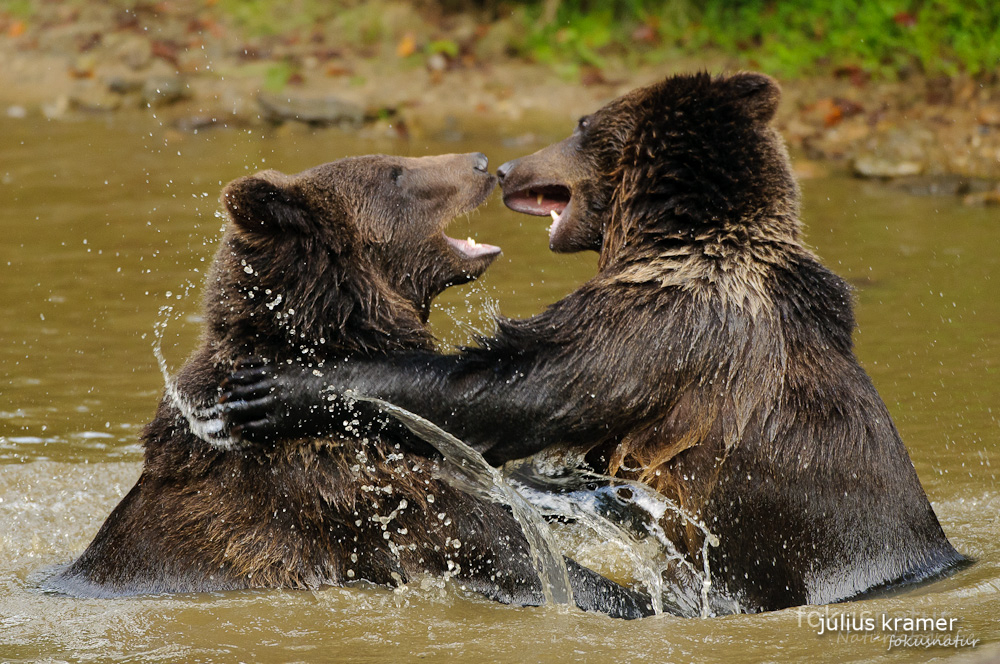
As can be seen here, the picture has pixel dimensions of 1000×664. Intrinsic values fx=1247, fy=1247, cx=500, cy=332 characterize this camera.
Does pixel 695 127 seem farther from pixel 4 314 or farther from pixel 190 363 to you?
pixel 4 314

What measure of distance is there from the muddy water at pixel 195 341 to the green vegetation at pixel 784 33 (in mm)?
2864

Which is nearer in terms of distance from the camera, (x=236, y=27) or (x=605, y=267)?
(x=605, y=267)

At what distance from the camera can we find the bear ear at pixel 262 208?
507 cm

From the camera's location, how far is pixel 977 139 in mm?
12992

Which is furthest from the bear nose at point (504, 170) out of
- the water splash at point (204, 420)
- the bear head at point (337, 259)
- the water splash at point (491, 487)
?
the water splash at point (204, 420)

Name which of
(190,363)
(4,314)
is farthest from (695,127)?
(4,314)

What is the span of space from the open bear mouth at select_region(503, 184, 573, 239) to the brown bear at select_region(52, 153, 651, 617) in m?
1.10

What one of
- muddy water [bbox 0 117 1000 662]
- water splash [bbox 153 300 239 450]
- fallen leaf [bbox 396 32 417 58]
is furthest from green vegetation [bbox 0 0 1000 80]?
water splash [bbox 153 300 239 450]

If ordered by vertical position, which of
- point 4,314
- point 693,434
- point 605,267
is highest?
point 605,267

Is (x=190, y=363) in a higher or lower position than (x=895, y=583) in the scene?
higher

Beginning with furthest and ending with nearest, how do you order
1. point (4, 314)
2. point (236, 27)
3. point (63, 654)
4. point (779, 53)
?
point (236, 27) → point (779, 53) → point (4, 314) → point (63, 654)

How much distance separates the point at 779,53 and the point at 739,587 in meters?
11.6

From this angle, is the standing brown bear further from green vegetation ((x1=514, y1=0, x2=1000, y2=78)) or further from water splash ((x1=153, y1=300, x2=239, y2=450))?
green vegetation ((x1=514, y1=0, x2=1000, y2=78))

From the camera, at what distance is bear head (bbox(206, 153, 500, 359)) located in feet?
16.8
